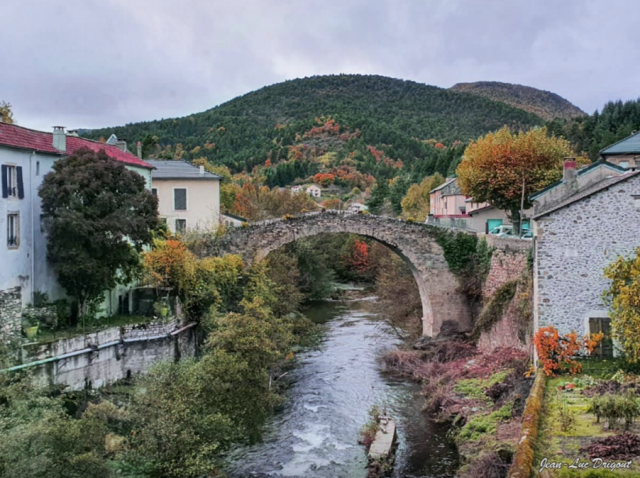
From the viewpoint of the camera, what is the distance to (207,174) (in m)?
39.5

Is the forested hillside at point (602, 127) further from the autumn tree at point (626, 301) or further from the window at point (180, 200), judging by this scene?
the autumn tree at point (626, 301)

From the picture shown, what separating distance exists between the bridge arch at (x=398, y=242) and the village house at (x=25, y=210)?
1006cm

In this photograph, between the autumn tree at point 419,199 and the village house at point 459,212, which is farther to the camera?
the autumn tree at point 419,199

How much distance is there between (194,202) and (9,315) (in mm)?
21223

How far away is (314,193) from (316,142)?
32156 mm

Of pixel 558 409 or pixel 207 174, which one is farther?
pixel 207 174

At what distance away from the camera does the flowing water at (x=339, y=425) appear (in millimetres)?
17375

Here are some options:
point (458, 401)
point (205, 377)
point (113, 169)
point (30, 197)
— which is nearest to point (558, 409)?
point (458, 401)

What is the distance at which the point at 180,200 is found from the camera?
38750 mm

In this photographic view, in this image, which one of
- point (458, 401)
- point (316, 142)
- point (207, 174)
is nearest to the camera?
point (458, 401)

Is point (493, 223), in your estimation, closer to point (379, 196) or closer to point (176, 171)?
point (176, 171)

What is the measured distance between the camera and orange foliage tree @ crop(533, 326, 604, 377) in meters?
18.1

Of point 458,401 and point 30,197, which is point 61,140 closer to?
point 30,197

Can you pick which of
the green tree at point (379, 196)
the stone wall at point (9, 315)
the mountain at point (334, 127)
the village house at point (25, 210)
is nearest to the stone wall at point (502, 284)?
the stone wall at point (9, 315)
